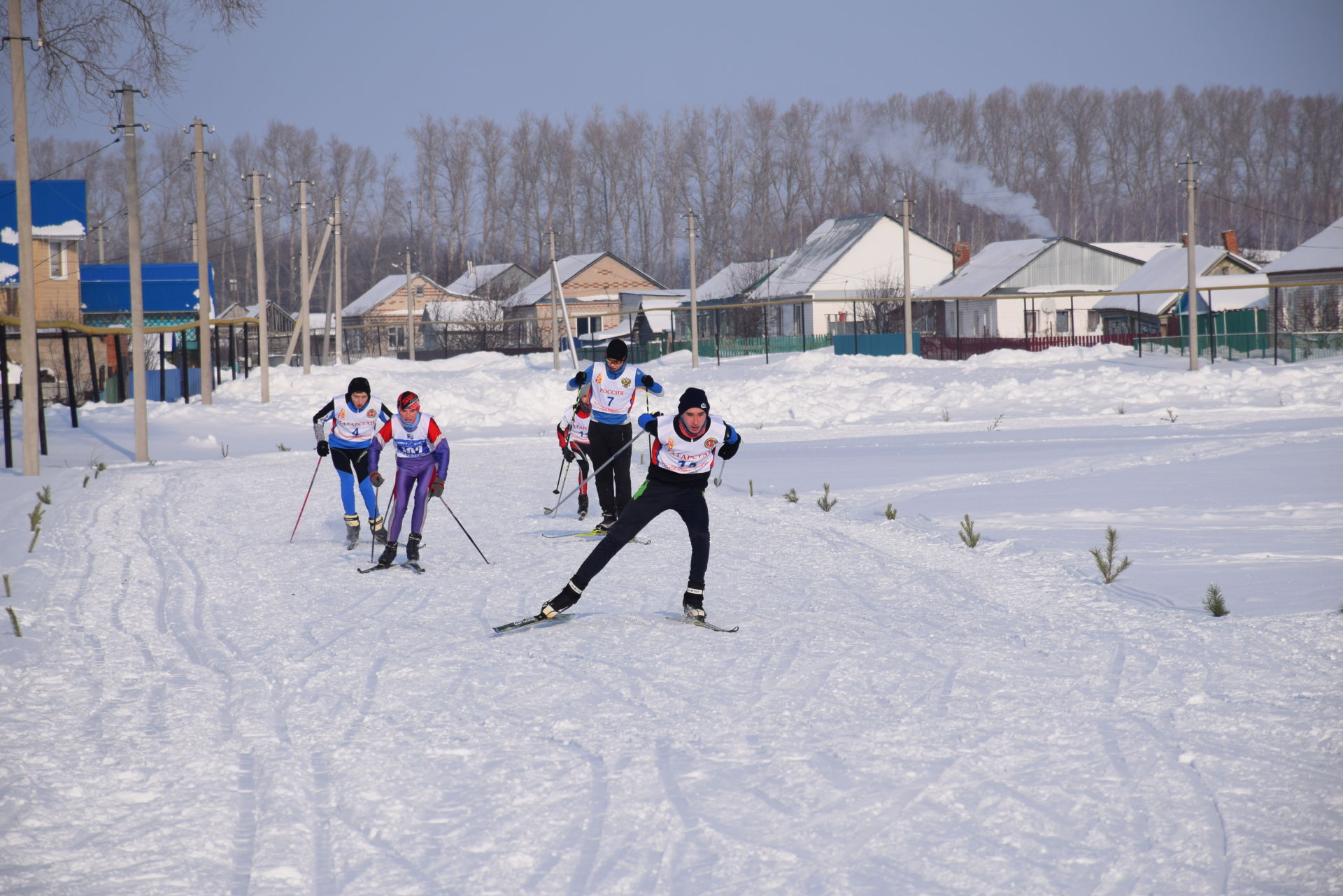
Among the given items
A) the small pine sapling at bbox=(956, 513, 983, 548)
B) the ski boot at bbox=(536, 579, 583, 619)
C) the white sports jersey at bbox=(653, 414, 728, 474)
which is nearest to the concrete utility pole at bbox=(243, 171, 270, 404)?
the small pine sapling at bbox=(956, 513, 983, 548)

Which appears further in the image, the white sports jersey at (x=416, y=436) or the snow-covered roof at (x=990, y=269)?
the snow-covered roof at (x=990, y=269)

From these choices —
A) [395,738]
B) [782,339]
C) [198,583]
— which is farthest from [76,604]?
[782,339]

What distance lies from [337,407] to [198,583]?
87.1 inches

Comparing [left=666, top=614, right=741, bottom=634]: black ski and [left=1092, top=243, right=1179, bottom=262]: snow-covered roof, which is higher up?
[left=1092, top=243, right=1179, bottom=262]: snow-covered roof

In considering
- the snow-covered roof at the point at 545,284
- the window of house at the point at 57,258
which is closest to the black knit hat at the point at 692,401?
the window of house at the point at 57,258

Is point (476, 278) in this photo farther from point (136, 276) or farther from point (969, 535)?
point (969, 535)

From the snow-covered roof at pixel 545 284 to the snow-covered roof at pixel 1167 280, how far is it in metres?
37.3

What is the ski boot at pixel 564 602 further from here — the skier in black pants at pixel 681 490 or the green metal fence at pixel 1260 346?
the green metal fence at pixel 1260 346

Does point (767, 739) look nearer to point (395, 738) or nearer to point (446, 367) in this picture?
point (395, 738)

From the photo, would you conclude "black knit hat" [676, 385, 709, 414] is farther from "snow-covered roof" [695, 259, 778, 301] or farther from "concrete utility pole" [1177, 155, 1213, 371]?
"snow-covered roof" [695, 259, 778, 301]

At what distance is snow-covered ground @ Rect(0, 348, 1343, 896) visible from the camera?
13.5 ft

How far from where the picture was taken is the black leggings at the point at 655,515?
7.61m

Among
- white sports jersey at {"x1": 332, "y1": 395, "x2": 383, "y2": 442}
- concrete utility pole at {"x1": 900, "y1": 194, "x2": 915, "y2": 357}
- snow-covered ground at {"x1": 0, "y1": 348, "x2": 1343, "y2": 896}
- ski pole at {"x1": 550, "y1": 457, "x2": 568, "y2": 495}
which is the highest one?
concrete utility pole at {"x1": 900, "y1": 194, "x2": 915, "y2": 357}

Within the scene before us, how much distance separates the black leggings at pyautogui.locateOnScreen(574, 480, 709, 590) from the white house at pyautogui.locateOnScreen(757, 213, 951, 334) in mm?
54207
